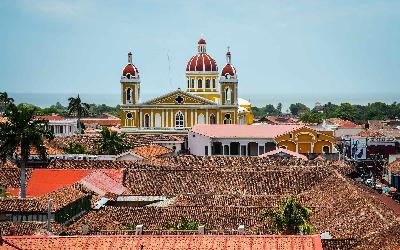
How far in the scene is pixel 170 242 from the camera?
2255 centimetres

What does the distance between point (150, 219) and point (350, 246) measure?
11.6 meters

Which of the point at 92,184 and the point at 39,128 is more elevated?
the point at 39,128

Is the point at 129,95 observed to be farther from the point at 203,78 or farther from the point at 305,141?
the point at 305,141

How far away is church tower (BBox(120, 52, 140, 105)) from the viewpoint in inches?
3829

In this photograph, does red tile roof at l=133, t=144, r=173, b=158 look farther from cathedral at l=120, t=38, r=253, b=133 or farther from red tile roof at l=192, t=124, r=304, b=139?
cathedral at l=120, t=38, r=253, b=133

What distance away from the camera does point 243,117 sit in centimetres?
10600

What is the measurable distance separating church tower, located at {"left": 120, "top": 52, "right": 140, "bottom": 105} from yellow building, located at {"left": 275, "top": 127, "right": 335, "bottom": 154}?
75.3 ft

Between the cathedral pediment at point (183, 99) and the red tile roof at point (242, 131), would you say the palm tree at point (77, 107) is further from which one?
the red tile roof at point (242, 131)

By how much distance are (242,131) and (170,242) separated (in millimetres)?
60674

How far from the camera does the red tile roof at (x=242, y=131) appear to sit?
3199 inches

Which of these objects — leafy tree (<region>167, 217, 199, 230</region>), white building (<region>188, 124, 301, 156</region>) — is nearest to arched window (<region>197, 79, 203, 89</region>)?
white building (<region>188, 124, 301, 156</region>)

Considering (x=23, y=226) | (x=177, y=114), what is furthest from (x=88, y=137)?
(x=23, y=226)

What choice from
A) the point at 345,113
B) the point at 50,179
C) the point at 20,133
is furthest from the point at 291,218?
the point at 345,113

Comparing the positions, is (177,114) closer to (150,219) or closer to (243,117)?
(243,117)
